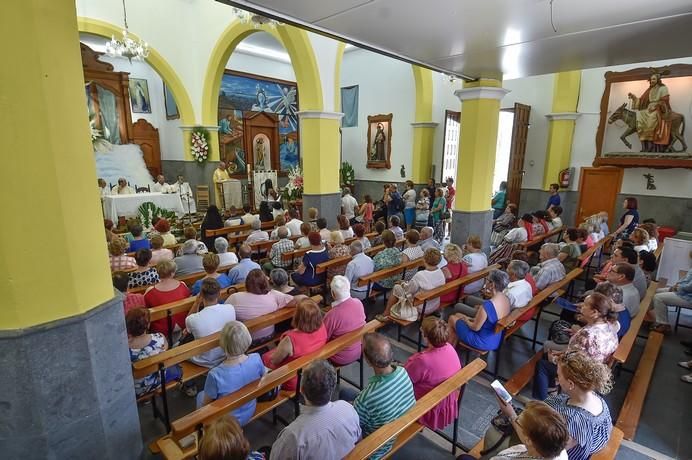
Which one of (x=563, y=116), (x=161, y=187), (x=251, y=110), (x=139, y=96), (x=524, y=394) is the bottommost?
(x=524, y=394)

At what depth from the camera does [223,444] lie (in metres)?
1.38

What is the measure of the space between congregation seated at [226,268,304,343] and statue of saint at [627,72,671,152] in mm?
8279

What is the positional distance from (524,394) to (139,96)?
13.4 m

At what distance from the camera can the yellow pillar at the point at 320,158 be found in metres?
6.80

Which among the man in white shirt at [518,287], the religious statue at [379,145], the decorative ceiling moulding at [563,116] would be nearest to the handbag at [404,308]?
the man in white shirt at [518,287]

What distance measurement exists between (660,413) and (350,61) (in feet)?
39.3

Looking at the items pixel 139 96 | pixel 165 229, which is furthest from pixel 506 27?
pixel 139 96

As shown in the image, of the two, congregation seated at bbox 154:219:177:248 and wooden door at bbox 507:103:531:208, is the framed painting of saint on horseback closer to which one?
wooden door at bbox 507:103:531:208

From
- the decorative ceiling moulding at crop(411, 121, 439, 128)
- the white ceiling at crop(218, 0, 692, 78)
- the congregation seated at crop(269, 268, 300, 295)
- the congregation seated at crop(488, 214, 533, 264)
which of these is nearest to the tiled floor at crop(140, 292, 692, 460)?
the congregation seated at crop(269, 268, 300, 295)

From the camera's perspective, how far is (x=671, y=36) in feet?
10.8

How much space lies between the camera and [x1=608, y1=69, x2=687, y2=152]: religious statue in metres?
7.22

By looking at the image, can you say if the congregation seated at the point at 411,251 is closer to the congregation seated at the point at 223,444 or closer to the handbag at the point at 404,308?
the handbag at the point at 404,308

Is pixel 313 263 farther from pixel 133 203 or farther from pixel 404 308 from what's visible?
pixel 133 203

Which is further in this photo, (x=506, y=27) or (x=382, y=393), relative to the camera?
(x=506, y=27)
